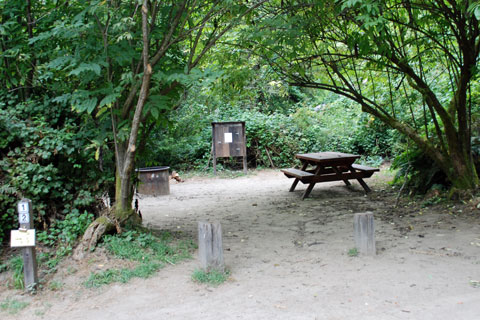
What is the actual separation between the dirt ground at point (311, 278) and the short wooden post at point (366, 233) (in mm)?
109

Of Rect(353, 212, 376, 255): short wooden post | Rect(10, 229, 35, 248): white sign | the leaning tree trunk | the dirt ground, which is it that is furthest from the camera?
Rect(353, 212, 376, 255): short wooden post

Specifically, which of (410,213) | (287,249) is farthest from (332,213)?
(287,249)

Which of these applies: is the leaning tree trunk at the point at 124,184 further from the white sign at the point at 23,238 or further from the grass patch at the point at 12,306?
the grass patch at the point at 12,306

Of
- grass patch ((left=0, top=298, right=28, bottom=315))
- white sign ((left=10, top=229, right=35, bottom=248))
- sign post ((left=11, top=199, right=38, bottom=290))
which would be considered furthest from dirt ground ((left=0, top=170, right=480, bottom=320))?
white sign ((left=10, top=229, right=35, bottom=248))

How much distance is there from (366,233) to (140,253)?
2609 mm

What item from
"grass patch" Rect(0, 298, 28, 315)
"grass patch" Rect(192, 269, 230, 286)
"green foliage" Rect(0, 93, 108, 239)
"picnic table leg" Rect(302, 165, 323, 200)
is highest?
"green foliage" Rect(0, 93, 108, 239)

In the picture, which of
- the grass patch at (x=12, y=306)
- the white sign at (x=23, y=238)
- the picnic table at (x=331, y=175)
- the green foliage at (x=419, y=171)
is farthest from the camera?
the picnic table at (x=331, y=175)

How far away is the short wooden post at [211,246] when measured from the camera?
14.3ft

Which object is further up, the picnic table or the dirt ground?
the picnic table

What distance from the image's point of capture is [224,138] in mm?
14602

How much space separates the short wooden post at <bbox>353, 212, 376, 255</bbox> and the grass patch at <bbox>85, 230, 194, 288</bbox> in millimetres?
2029

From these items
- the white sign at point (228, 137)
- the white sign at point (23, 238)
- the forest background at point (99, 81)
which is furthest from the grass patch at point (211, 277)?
the white sign at point (228, 137)

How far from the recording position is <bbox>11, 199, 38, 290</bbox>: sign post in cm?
400

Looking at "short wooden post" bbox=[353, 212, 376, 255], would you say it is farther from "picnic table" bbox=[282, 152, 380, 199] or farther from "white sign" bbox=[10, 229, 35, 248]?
"picnic table" bbox=[282, 152, 380, 199]
